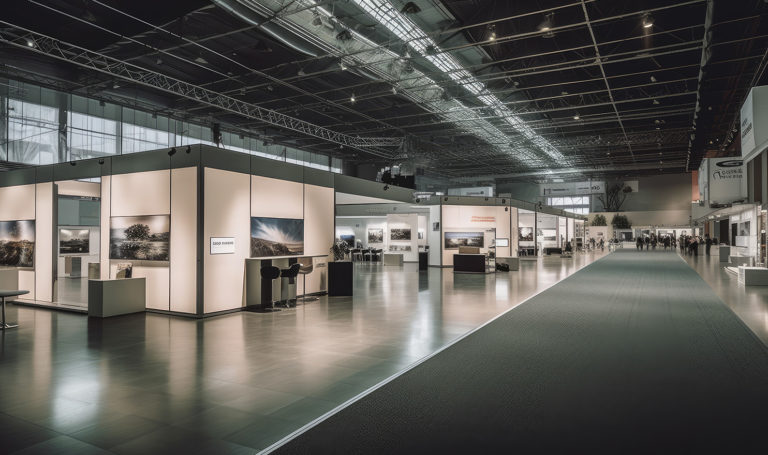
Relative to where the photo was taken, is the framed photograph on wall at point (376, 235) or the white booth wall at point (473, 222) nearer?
the white booth wall at point (473, 222)

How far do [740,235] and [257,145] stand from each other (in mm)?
21232

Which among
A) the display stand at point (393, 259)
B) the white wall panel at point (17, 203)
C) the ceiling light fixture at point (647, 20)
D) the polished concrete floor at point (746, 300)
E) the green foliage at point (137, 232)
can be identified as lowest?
the polished concrete floor at point (746, 300)

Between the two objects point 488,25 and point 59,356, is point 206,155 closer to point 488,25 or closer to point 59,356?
point 59,356

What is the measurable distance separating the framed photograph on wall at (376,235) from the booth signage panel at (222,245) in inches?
622

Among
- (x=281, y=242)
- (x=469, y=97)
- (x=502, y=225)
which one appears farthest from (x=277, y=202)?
(x=502, y=225)

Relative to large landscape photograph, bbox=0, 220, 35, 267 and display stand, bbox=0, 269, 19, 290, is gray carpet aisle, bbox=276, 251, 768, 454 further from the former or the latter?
display stand, bbox=0, 269, 19, 290

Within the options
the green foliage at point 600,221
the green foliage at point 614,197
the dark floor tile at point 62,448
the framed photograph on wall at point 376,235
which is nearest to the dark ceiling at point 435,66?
the framed photograph on wall at point 376,235

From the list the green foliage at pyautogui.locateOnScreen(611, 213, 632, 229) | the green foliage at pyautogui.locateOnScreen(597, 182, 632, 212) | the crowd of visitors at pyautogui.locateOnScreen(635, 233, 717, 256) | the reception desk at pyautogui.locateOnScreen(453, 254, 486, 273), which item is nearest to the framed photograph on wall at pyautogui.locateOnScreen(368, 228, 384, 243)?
Result: the reception desk at pyautogui.locateOnScreen(453, 254, 486, 273)

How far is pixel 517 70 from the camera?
40.5 feet

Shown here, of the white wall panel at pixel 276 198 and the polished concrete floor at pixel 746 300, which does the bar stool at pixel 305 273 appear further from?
the polished concrete floor at pixel 746 300

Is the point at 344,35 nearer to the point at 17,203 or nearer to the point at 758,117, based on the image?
the point at 17,203

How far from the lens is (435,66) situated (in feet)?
43.3

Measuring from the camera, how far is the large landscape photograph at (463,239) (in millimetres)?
19078

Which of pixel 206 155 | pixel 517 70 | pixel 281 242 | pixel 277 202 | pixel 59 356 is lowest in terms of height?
pixel 59 356
